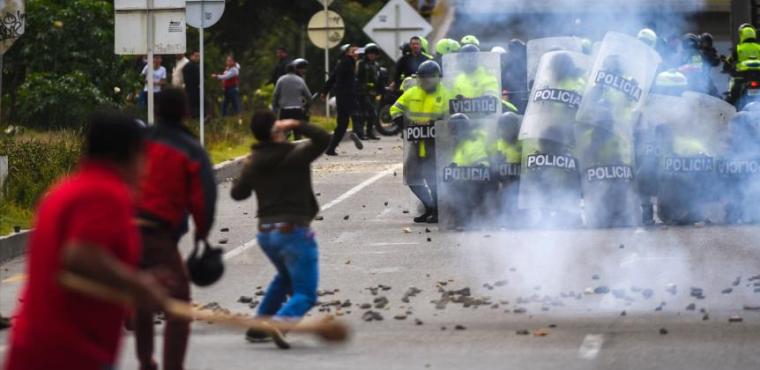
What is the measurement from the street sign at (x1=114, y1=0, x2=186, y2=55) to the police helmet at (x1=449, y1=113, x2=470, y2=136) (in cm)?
640

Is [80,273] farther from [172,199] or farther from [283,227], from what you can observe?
[283,227]

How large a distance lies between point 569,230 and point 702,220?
1433mm

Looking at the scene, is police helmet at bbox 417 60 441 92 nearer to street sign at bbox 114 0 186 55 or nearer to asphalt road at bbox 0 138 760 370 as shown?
asphalt road at bbox 0 138 760 370

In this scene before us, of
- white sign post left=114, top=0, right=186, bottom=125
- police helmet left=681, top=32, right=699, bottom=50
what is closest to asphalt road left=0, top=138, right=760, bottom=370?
police helmet left=681, top=32, right=699, bottom=50

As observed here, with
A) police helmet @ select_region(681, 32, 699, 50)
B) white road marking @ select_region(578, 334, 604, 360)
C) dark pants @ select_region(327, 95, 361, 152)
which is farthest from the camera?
dark pants @ select_region(327, 95, 361, 152)

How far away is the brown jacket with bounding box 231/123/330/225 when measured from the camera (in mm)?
10438

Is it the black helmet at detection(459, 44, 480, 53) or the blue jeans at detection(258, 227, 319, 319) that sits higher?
the black helmet at detection(459, 44, 480, 53)

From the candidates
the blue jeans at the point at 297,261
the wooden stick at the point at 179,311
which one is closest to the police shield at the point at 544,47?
the blue jeans at the point at 297,261

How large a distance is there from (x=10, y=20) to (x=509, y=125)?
17.4ft

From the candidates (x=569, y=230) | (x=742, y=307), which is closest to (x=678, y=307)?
(x=742, y=307)

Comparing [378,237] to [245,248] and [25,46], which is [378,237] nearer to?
[245,248]

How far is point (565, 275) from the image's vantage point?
45.9 feet

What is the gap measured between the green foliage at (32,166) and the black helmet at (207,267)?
30.8ft

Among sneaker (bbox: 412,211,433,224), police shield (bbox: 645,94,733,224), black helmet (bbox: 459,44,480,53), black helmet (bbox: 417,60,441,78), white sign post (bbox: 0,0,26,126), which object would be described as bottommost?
sneaker (bbox: 412,211,433,224)
